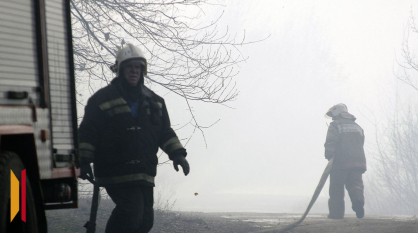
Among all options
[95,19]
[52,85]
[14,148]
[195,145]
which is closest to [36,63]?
[52,85]

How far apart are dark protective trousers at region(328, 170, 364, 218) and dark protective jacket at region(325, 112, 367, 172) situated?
0.17m

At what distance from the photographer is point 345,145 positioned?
10117 mm

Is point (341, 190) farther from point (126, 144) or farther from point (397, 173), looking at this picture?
point (397, 173)

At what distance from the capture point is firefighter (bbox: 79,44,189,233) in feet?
10.9

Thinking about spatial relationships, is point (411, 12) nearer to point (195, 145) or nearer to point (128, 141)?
point (128, 141)

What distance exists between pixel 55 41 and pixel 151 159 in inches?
55.5

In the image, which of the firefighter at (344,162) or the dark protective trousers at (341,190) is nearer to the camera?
the dark protective trousers at (341,190)

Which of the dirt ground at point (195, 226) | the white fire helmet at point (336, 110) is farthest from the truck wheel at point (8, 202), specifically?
the white fire helmet at point (336, 110)

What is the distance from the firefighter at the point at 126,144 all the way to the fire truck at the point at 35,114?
800 millimetres

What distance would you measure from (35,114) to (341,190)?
29.3 feet

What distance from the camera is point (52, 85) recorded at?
7.67 ft

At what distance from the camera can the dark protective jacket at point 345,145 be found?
9.91m

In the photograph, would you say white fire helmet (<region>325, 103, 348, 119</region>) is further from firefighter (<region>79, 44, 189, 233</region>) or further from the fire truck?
the fire truck

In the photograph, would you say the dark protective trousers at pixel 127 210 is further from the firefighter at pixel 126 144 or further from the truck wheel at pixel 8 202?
the truck wheel at pixel 8 202
